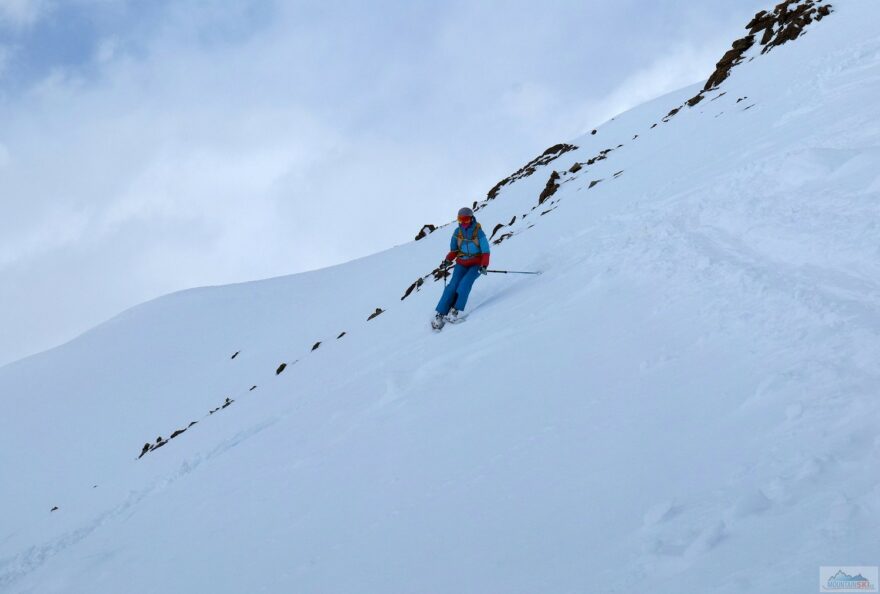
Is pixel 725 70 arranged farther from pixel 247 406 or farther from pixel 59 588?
pixel 59 588

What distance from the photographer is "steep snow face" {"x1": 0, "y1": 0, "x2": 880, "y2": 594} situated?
3744mm

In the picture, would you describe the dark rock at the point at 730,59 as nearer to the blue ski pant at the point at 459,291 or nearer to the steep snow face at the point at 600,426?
the steep snow face at the point at 600,426

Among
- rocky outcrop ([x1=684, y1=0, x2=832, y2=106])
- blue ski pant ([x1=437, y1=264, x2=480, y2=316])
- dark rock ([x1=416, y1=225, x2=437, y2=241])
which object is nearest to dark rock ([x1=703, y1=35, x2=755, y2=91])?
rocky outcrop ([x1=684, y1=0, x2=832, y2=106])

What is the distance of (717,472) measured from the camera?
4035mm

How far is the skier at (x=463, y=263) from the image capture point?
11.0m

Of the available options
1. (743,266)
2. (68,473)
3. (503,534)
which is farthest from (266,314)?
(503,534)

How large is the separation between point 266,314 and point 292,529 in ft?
79.9

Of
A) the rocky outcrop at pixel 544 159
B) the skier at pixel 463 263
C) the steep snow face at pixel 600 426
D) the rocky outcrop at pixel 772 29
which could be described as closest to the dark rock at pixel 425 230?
the rocky outcrop at pixel 544 159

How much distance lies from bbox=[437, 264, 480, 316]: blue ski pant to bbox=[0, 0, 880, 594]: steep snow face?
0.45m

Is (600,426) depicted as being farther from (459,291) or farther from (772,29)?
(772,29)

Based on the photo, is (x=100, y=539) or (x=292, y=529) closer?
(x=292, y=529)

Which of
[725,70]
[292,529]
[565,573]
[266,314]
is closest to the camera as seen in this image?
[565,573]

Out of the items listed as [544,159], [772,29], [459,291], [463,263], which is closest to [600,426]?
[459,291]

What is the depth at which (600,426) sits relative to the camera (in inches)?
203
